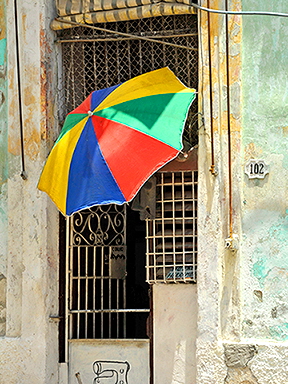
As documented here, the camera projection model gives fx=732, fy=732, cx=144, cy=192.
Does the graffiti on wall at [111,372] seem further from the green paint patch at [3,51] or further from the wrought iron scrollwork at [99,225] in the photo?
the green paint patch at [3,51]

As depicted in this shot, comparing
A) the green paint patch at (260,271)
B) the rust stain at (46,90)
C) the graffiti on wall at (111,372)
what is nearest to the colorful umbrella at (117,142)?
the rust stain at (46,90)

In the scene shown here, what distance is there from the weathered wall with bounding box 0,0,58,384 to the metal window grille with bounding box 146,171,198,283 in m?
1.02

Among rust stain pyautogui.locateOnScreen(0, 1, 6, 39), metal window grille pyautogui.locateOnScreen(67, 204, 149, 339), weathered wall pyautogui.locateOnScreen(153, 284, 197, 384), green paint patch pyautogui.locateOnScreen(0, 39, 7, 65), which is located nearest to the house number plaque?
weathered wall pyautogui.locateOnScreen(153, 284, 197, 384)

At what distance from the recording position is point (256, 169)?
663 cm

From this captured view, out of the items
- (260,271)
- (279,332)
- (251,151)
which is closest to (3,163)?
(251,151)

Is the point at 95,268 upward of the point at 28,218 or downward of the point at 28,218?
downward

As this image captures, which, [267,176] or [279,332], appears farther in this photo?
[267,176]

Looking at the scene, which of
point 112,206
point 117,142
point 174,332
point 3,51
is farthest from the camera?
point 3,51

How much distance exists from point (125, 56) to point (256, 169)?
5.87ft

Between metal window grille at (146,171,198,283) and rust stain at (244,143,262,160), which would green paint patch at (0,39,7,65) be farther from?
rust stain at (244,143,262,160)

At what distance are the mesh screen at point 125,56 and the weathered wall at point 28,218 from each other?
23 centimetres

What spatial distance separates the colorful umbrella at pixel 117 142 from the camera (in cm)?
627

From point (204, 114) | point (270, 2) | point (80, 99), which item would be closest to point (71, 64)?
point (80, 99)

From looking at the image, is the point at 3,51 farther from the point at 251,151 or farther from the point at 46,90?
the point at 251,151
